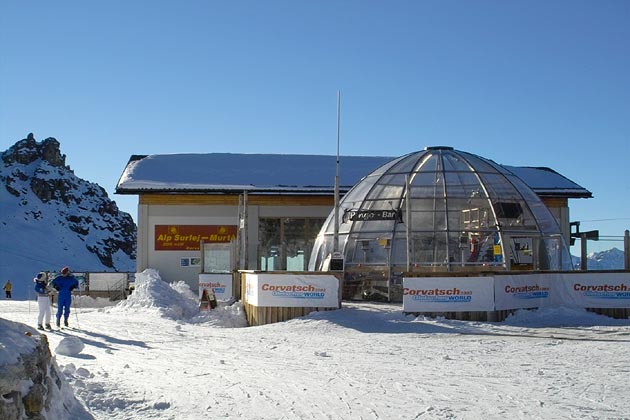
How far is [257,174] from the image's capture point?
34.2 meters

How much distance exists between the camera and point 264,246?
31.0 metres

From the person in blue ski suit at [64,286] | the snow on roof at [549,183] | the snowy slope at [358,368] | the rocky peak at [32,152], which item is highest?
the rocky peak at [32,152]

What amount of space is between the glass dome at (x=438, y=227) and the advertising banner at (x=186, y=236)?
819 cm

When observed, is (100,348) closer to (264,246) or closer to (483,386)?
(483,386)

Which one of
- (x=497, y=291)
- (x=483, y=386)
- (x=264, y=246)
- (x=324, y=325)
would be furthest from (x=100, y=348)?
(x=264, y=246)

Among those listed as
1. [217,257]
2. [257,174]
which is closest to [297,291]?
[217,257]

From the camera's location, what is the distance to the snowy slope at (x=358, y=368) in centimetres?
777

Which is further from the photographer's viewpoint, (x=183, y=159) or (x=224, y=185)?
(x=183, y=159)

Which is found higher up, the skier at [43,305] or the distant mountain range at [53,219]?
the distant mountain range at [53,219]

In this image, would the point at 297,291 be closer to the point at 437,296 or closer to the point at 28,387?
the point at 437,296

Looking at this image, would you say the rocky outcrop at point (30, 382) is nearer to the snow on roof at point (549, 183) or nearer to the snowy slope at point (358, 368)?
the snowy slope at point (358, 368)

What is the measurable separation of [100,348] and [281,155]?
2592 centimetres

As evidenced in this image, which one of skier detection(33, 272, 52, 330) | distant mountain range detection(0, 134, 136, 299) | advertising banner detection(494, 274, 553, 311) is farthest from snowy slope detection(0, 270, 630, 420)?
distant mountain range detection(0, 134, 136, 299)

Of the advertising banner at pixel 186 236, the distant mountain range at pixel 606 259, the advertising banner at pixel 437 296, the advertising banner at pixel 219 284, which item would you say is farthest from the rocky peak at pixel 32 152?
the advertising banner at pixel 437 296
